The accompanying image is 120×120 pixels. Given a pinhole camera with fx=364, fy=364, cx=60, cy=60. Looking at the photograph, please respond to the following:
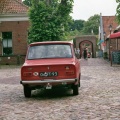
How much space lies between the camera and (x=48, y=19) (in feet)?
108

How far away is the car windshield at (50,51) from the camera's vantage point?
12.7m

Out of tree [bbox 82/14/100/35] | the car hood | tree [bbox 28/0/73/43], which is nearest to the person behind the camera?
the car hood

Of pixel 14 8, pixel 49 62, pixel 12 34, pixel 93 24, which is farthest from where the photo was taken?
pixel 93 24

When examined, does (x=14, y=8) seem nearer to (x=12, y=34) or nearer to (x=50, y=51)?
(x=12, y=34)

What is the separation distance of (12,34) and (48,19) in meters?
6.04

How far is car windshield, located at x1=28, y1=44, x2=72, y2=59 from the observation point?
12711 millimetres

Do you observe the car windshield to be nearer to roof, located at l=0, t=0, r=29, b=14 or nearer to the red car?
the red car

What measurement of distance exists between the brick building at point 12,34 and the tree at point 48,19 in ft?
14.9

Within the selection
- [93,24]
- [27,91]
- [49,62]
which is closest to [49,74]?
[49,62]

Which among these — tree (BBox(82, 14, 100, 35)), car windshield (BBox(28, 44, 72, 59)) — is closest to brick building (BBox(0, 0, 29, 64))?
car windshield (BBox(28, 44, 72, 59))

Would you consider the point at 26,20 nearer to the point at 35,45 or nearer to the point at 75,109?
the point at 35,45

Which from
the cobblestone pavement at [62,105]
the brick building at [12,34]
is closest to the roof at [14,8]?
the brick building at [12,34]

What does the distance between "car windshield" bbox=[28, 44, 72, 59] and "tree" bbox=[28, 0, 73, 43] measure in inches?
770

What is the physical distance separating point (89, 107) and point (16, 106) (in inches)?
84.8
